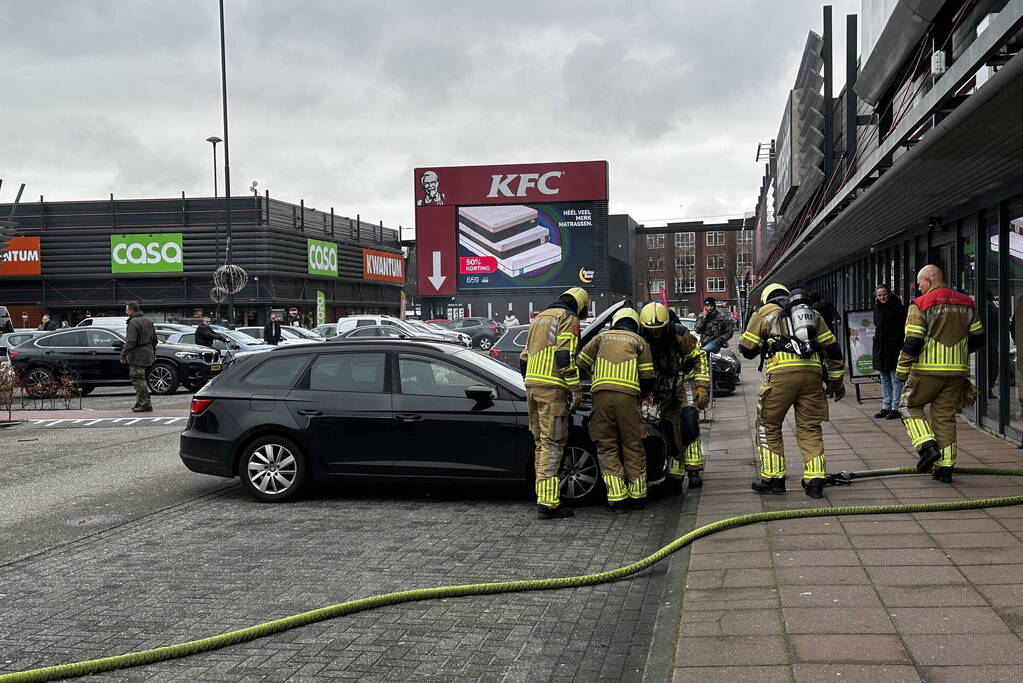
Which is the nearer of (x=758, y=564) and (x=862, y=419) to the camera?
(x=758, y=564)

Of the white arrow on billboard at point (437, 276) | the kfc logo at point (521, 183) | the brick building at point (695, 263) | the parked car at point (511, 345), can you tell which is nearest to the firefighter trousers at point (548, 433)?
the parked car at point (511, 345)

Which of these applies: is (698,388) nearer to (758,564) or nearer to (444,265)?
(758,564)

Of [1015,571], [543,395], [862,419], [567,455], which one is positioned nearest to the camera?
[1015,571]

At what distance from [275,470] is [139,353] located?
9927 millimetres

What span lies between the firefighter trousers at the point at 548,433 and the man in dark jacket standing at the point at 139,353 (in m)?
11.4

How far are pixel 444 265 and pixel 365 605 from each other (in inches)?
2150

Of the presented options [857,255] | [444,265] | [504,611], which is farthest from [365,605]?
[444,265]

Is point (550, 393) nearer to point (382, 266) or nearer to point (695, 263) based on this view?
point (382, 266)

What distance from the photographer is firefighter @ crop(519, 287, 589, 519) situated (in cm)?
767

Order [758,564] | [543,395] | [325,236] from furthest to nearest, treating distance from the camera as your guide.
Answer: [325,236], [543,395], [758,564]

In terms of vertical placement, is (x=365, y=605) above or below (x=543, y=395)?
below

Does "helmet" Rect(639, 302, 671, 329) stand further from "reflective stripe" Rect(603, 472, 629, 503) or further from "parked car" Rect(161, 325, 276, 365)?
"parked car" Rect(161, 325, 276, 365)

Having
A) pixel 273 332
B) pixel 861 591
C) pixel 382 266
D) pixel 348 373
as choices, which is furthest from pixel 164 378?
pixel 382 266

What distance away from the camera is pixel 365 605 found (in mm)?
5477
